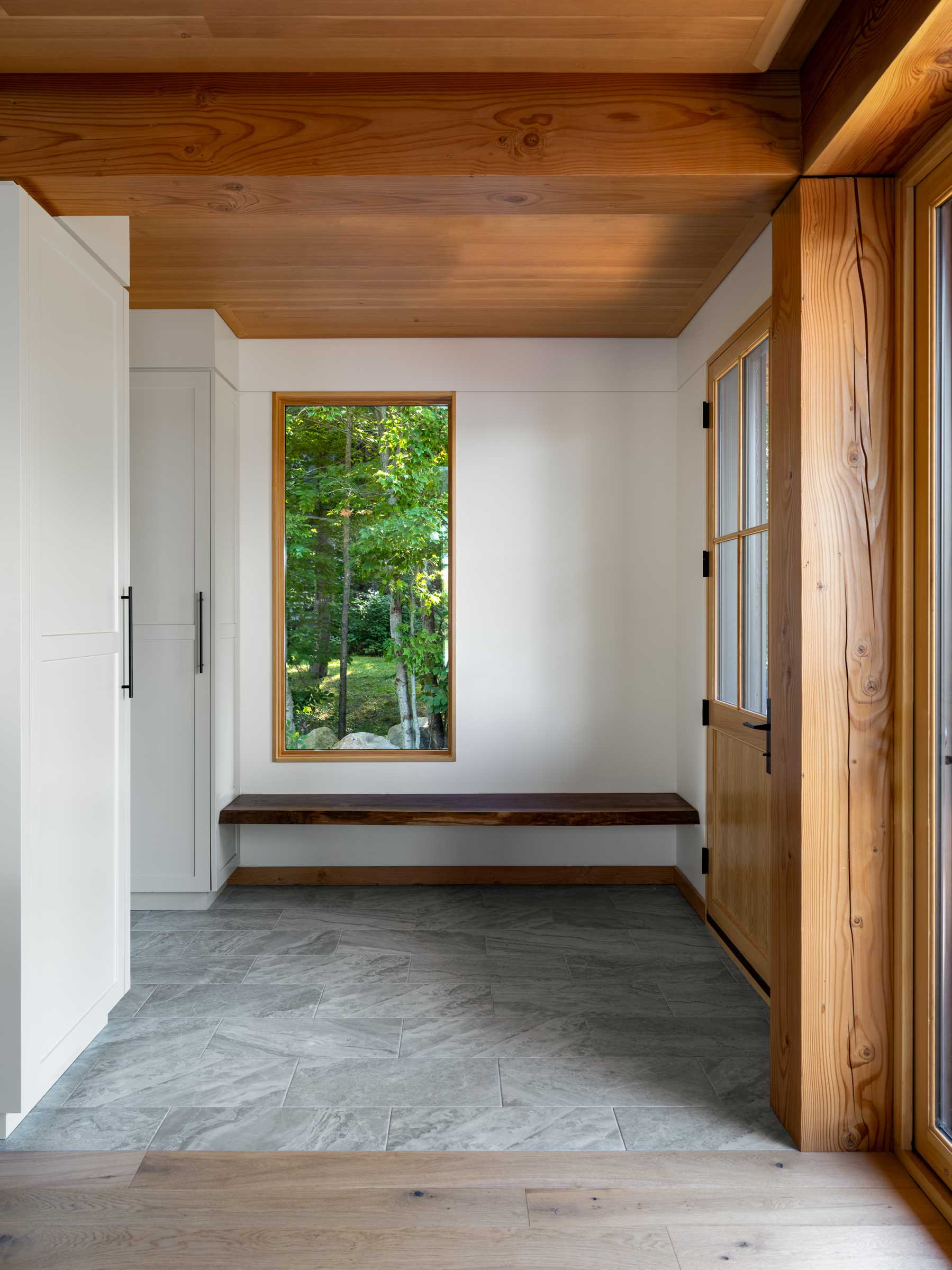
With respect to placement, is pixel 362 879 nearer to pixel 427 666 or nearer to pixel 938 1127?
pixel 427 666

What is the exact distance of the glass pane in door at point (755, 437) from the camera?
295 cm

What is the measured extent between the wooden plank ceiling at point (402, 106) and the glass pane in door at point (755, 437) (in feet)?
2.90

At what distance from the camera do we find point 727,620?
134 inches

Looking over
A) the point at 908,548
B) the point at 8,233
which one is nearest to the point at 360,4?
the point at 8,233

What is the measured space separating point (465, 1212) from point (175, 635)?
264 cm

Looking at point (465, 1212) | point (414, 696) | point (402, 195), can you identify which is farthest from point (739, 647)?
point (465, 1212)

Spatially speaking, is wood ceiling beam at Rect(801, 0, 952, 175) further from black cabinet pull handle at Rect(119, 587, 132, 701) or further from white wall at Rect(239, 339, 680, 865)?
black cabinet pull handle at Rect(119, 587, 132, 701)

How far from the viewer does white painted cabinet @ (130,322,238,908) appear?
369 centimetres

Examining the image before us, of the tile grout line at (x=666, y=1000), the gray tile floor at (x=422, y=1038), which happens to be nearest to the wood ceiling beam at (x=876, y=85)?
the gray tile floor at (x=422, y=1038)

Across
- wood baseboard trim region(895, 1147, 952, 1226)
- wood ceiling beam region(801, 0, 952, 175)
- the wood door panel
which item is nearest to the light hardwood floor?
wood baseboard trim region(895, 1147, 952, 1226)

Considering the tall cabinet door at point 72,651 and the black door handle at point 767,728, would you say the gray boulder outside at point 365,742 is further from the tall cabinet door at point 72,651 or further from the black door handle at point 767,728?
the black door handle at point 767,728

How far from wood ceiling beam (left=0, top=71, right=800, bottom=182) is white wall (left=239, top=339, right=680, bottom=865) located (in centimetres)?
207

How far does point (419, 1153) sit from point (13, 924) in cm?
116

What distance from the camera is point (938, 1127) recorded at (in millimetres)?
1911
